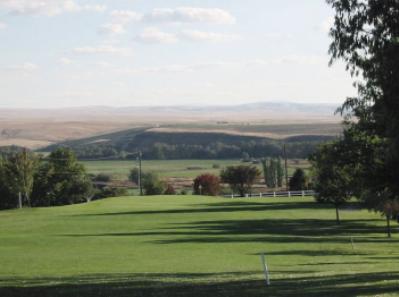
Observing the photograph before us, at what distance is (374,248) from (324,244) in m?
2.82

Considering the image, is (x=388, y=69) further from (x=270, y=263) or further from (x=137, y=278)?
(x=270, y=263)

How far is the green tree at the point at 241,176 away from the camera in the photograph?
11131cm

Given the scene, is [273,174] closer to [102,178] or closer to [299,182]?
[299,182]

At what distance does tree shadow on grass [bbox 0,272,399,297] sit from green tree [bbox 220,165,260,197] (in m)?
88.6

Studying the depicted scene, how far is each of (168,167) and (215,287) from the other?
150 metres

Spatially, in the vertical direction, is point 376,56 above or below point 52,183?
above

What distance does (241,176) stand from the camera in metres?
112

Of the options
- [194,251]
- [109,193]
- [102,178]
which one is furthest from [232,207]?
[102,178]

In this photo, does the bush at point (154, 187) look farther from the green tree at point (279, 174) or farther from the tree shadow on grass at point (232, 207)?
the tree shadow on grass at point (232, 207)

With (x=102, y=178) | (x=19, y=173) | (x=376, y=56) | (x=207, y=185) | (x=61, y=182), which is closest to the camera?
(x=376, y=56)

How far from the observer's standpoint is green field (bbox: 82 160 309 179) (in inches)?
5832

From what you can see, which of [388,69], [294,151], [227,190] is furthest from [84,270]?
[294,151]

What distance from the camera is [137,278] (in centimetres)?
2342

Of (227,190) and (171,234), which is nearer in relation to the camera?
(171,234)
